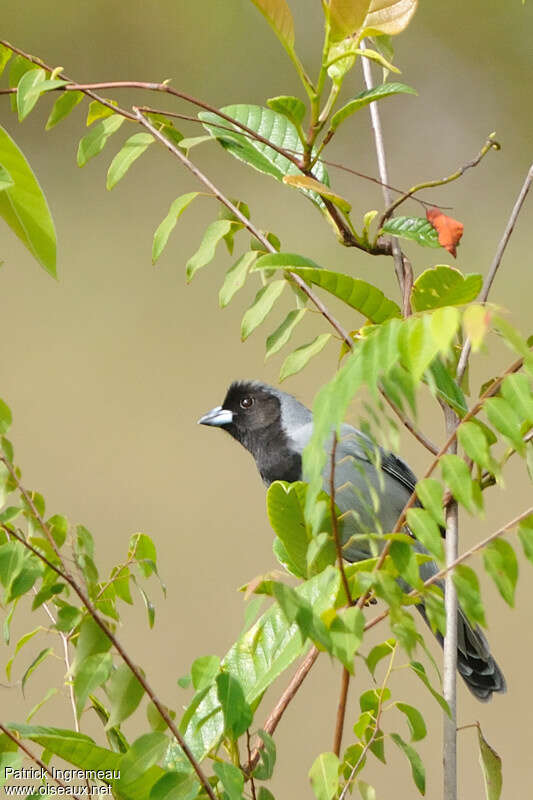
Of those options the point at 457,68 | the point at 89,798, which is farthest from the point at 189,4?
the point at 89,798

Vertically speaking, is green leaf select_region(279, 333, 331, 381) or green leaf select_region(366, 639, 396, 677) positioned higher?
green leaf select_region(279, 333, 331, 381)

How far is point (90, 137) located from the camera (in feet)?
2.17

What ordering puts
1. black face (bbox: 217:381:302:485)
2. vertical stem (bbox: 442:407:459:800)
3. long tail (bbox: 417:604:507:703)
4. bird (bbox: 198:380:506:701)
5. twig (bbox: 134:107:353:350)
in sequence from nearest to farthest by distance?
vertical stem (bbox: 442:407:459:800)
twig (bbox: 134:107:353:350)
long tail (bbox: 417:604:507:703)
bird (bbox: 198:380:506:701)
black face (bbox: 217:381:302:485)

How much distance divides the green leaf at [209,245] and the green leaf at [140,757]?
30 centimetres

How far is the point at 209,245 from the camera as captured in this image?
659 millimetres

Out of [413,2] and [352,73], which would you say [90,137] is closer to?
[413,2]

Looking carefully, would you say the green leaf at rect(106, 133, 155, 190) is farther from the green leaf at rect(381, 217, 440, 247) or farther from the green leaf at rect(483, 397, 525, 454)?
the green leaf at rect(483, 397, 525, 454)

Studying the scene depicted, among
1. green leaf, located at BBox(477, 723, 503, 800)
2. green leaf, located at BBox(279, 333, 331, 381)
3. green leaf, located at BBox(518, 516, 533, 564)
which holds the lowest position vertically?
green leaf, located at BBox(477, 723, 503, 800)

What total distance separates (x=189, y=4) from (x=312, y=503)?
344cm

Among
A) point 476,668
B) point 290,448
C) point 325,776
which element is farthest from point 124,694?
point 290,448

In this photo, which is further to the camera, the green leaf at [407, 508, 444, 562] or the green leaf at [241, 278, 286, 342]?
the green leaf at [241, 278, 286, 342]

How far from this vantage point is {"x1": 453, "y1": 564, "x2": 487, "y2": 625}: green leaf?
445 mm

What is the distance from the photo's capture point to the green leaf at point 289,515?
60 centimetres

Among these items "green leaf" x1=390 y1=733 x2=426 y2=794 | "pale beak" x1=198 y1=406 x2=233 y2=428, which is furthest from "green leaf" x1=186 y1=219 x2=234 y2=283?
"pale beak" x1=198 y1=406 x2=233 y2=428
